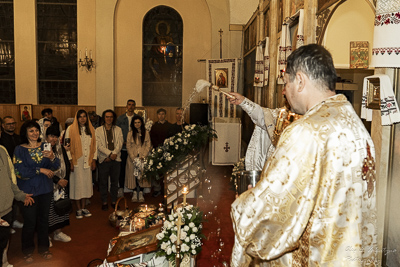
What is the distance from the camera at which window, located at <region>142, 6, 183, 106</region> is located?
1436cm

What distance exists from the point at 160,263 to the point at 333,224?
2136mm

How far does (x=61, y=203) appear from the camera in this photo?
5391mm

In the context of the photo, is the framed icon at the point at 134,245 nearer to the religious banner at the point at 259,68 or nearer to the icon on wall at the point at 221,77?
the religious banner at the point at 259,68

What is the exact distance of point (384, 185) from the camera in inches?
133

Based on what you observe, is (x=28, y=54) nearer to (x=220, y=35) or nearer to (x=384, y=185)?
(x=220, y=35)

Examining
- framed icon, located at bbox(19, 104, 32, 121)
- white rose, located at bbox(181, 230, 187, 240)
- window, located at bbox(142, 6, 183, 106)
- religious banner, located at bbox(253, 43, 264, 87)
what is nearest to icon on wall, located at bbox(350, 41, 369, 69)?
religious banner, located at bbox(253, 43, 264, 87)

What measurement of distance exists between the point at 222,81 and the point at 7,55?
799cm

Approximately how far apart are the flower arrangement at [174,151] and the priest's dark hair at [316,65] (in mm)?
5050

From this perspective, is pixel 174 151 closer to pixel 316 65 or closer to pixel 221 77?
pixel 316 65

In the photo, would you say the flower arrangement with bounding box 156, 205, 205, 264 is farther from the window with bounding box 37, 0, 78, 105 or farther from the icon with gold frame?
the window with bounding box 37, 0, 78, 105

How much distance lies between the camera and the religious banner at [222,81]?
475 inches

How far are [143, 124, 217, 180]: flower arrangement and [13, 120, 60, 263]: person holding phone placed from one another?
2.15 meters

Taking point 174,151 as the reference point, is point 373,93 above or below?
above

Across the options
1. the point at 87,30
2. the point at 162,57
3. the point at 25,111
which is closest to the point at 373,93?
Answer: the point at 162,57
